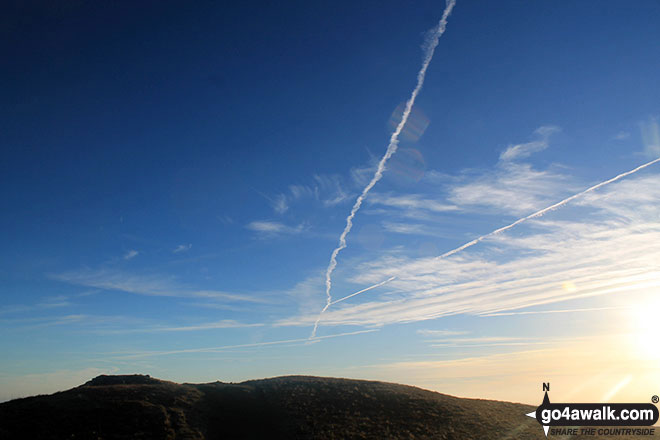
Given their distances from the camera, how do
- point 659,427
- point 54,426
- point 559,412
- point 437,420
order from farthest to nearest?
point 659,427, point 559,412, point 437,420, point 54,426

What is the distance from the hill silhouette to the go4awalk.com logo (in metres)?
2.71

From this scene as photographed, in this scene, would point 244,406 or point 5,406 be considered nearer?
point 5,406

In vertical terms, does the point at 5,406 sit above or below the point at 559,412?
above

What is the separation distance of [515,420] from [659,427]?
23725 mm

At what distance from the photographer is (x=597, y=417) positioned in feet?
145

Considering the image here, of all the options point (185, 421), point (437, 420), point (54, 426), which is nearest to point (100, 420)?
point (54, 426)

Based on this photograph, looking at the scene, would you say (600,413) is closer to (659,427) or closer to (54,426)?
(659,427)

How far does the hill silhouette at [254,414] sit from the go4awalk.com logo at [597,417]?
2712mm

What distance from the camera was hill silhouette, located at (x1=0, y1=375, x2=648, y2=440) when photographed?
3459 centimetres

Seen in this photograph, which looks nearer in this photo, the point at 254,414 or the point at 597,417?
the point at 254,414

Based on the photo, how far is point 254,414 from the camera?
41750 mm

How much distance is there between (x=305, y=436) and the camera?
3669 centimetres

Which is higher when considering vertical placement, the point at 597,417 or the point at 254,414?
the point at 254,414

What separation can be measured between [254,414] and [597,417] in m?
38.4
